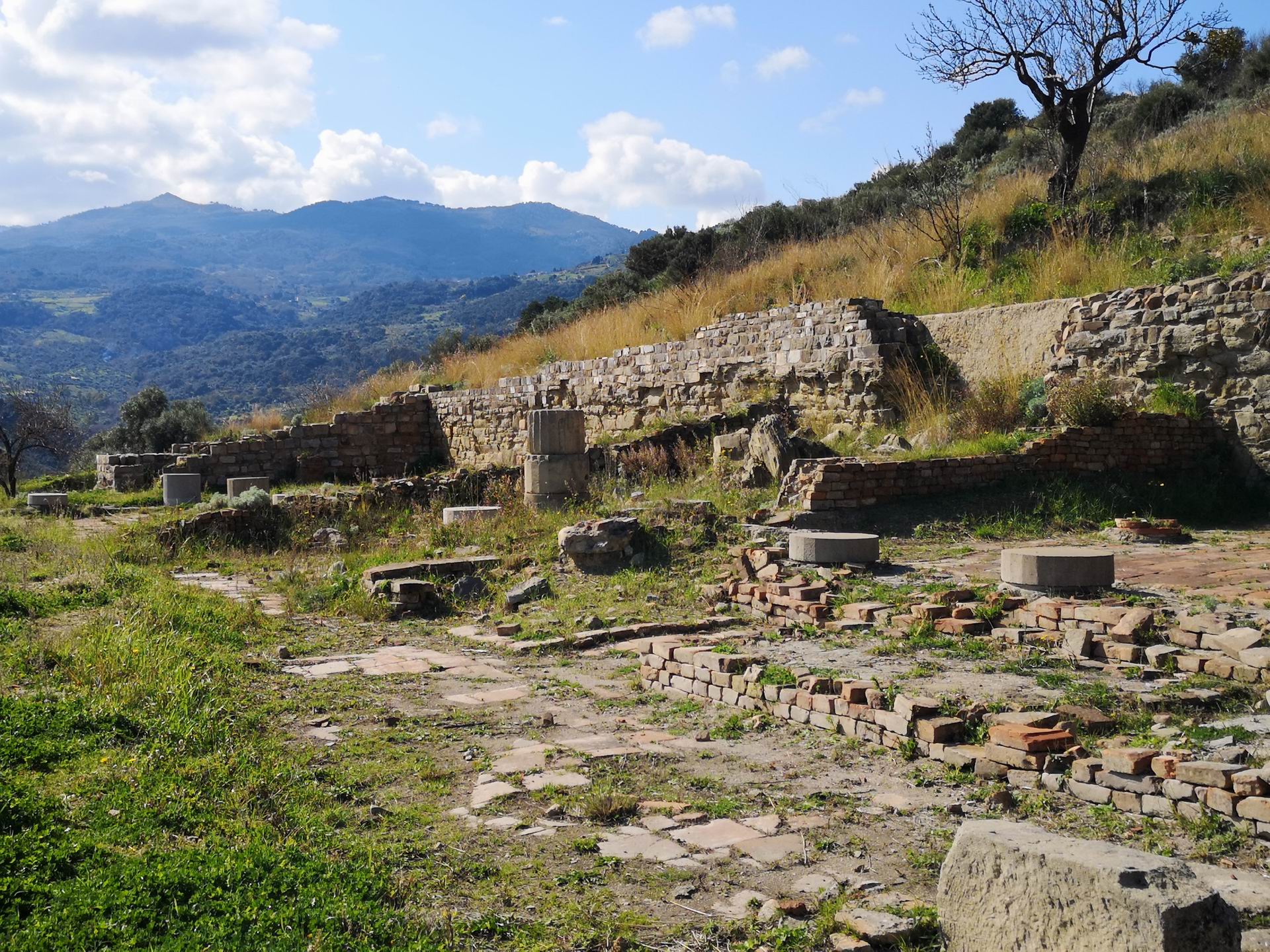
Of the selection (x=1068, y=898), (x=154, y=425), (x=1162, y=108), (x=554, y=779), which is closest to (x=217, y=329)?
(x=154, y=425)

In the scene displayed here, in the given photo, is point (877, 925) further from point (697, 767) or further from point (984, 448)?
point (984, 448)

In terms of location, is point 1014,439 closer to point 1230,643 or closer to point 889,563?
point 889,563

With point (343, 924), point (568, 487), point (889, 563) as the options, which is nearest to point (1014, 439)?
point (889, 563)

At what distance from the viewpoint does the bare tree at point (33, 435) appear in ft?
83.8

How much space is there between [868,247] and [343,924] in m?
17.4

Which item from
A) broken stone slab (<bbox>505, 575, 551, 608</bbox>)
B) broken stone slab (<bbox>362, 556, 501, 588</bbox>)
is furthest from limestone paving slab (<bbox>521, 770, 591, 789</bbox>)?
broken stone slab (<bbox>362, 556, 501, 588</bbox>)

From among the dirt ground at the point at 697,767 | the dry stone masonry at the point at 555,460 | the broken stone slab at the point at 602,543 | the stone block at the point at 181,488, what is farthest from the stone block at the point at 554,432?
the stone block at the point at 181,488

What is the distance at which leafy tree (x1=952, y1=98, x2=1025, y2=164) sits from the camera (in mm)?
33469

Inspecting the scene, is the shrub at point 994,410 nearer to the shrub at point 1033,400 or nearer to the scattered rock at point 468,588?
the shrub at point 1033,400

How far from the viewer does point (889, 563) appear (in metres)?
9.16

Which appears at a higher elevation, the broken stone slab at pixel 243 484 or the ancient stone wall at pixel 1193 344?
the ancient stone wall at pixel 1193 344

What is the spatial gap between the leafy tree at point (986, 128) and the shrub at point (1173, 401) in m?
21.7

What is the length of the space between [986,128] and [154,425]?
29.0 meters

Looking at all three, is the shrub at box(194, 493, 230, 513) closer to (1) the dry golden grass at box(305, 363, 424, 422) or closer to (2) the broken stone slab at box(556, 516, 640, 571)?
(2) the broken stone slab at box(556, 516, 640, 571)
